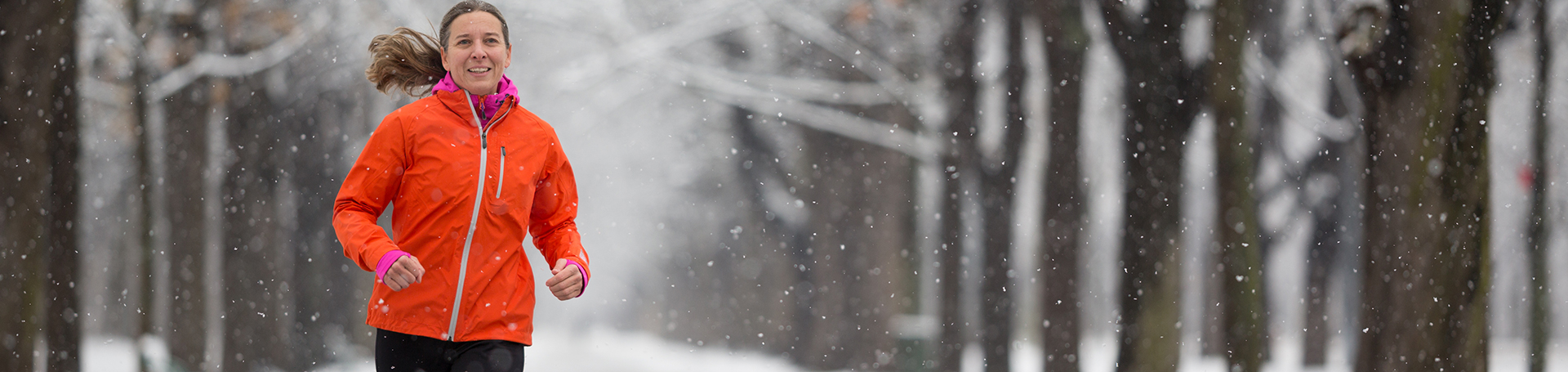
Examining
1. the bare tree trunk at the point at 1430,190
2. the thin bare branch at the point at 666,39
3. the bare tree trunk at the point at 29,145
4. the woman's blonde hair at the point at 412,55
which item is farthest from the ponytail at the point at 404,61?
the thin bare branch at the point at 666,39

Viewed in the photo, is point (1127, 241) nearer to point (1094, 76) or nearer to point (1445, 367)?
point (1445, 367)

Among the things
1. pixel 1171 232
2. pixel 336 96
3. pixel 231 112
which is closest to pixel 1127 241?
pixel 1171 232

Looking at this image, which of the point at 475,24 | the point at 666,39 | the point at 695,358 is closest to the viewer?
the point at 475,24

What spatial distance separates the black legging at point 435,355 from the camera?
11.3 ft

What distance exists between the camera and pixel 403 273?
311cm

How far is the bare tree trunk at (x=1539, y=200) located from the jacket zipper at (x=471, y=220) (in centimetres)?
915

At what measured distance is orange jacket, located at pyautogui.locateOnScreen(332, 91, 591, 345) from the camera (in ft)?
10.9

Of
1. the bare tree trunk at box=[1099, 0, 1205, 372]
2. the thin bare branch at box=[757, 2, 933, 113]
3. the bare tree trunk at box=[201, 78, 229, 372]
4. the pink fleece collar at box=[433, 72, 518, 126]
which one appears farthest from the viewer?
the thin bare branch at box=[757, 2, 933, 113]

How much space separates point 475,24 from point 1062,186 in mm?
6784

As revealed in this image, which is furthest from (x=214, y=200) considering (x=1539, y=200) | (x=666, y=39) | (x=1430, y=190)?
(x=1539, y=200)

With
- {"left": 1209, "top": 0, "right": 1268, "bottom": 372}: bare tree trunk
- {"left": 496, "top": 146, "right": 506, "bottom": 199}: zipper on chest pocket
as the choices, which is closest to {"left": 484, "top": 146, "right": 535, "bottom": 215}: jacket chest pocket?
{"left": 496, "top": 146, "right": 506, "bottom": 199}: zipper on chest pocket

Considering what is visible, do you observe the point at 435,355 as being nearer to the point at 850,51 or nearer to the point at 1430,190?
the point at 1430,190

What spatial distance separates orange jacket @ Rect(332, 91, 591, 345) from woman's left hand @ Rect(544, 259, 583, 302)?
0.05 metres

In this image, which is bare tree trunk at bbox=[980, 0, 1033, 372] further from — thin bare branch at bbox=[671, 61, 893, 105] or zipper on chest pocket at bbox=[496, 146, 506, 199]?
zipper on chest pocket at bbox=[496, 146, 506, 199]
